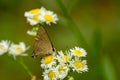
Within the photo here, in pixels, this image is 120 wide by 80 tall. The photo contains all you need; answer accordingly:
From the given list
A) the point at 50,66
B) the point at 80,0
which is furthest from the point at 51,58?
the point at 80,0

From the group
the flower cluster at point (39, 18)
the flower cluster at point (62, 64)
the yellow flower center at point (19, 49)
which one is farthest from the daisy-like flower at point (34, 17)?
the flower cluster at point (62, 64)

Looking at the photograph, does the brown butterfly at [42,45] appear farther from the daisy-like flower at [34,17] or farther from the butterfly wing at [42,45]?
the daisy-like flower at [34,17]

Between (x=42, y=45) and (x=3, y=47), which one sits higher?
(x=3, y=47)

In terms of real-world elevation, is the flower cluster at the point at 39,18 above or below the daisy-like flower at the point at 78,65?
above

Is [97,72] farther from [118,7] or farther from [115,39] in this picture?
[118,7]

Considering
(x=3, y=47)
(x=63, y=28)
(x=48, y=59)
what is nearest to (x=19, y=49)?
(x=3, y=47)

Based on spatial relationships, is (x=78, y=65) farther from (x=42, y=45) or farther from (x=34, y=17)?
(x=34, y=17)

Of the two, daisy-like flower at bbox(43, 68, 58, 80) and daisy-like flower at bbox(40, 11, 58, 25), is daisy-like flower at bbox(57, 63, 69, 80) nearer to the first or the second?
daisy-like flower at bbox(43, 68, 58, 80)

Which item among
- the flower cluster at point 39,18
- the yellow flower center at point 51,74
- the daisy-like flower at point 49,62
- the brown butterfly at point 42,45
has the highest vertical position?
the flower cluster at point 39,18
